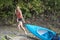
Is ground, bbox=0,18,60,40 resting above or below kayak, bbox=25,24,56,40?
below

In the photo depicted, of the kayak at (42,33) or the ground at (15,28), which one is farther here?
the ground at (15,28)

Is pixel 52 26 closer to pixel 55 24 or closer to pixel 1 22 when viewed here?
pixel 55 24

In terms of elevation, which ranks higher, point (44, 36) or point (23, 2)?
point (23, 2)

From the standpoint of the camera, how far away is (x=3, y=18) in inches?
653

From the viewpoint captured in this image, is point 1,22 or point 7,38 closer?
point 7,38

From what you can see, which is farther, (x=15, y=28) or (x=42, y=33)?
(x=15, y=28)

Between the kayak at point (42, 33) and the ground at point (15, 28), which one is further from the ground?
the kayak at point (42, 33)

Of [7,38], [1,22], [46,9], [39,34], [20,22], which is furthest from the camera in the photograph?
[46,9]

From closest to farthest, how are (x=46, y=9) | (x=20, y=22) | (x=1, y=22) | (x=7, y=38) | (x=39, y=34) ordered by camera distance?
(x=7, y=38) < (x=39, y=34) < (x=20, y=22) < (x=1, y=22) < (x=46, y=9)

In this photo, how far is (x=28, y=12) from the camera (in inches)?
675

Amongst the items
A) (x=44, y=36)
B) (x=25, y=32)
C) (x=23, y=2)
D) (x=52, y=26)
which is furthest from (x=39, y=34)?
(x=23, y=2)

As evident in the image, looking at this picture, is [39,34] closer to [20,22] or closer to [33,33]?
[33,33]

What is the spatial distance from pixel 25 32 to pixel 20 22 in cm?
57

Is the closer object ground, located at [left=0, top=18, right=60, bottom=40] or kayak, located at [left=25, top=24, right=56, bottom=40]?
kayak, located at [left=25, top=24, right=56, bottom=40]
